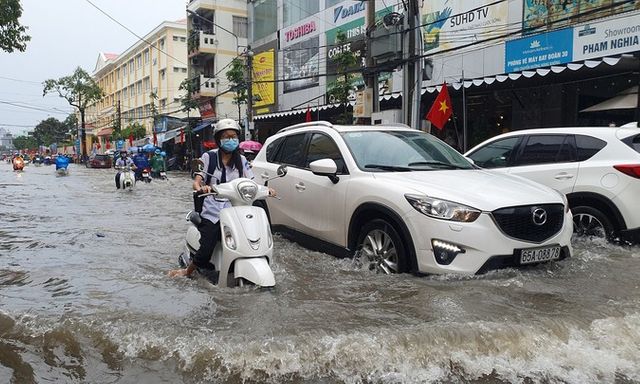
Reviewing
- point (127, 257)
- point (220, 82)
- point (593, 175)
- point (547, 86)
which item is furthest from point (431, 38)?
point (220, 82)

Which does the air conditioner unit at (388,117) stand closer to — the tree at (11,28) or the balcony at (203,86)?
the tree at (11,28)

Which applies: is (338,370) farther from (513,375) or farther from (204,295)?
(204,295)

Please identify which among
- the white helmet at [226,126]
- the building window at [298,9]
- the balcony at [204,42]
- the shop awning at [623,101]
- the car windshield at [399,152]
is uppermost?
the balcony at [204,42]

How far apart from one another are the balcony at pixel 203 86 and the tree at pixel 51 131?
229 ft

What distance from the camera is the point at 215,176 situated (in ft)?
15.1

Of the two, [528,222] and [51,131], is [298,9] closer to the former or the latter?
[528,222]

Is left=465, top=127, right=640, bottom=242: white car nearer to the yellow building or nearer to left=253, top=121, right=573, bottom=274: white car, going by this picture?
left=253, top=121, right=573, bottom=274: white car

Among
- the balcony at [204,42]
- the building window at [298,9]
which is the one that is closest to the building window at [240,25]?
the balcony at [204,42]

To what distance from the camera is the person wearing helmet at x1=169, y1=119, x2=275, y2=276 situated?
14.4ft

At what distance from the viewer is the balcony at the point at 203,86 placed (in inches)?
1430

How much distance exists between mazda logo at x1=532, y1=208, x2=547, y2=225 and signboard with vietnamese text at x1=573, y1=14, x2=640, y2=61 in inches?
341

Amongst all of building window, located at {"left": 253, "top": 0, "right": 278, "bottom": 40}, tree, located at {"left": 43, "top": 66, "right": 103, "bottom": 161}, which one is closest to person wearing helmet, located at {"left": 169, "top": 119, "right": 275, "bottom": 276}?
building window, located at {"left": 253, "top": 0, "right": 278, "bottom": 40}

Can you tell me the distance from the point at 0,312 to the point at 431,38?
15.0m

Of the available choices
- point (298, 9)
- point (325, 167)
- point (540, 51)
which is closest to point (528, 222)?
point (325, 167)
